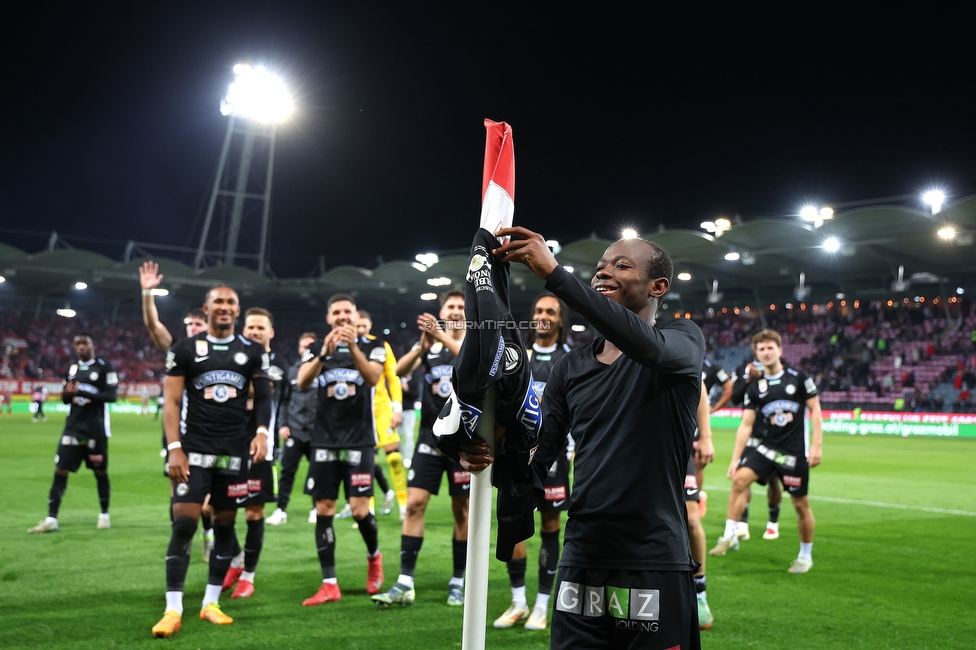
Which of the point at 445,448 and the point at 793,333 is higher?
the point at 793,333

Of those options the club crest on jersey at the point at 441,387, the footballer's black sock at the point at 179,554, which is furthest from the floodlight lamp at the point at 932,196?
the footballer's black sock at the point at 179,554

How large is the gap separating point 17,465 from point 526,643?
13949mm

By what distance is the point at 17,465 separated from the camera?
609 inches

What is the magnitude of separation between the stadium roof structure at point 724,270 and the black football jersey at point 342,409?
20086 mm

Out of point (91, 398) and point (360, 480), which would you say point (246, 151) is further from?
point (360, 480)

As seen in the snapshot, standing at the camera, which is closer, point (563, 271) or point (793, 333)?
point (563, 271)

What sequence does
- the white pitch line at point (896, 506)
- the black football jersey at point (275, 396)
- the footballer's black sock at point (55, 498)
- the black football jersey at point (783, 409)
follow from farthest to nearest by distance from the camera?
the white pitch line at point (896, 506) < the footballer's black sock at point (55, 498) < the black football jersey at point (783, 409) < the black football jersey at point (275, 396)

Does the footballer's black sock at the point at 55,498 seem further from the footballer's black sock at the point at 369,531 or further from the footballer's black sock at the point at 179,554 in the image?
the footballer's black sock at the point at 369,531

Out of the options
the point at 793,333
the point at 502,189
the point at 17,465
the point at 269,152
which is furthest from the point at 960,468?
the point at 269,152

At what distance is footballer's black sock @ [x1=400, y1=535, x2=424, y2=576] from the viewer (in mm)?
6211

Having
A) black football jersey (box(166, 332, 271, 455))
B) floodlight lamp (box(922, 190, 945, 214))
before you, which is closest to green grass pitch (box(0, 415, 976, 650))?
black football jersey (box(166, 332, 271, 455))

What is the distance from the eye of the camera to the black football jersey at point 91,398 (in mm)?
9656

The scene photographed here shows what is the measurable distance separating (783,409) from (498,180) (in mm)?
6567

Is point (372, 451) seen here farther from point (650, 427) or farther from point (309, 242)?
point (309, 242)
